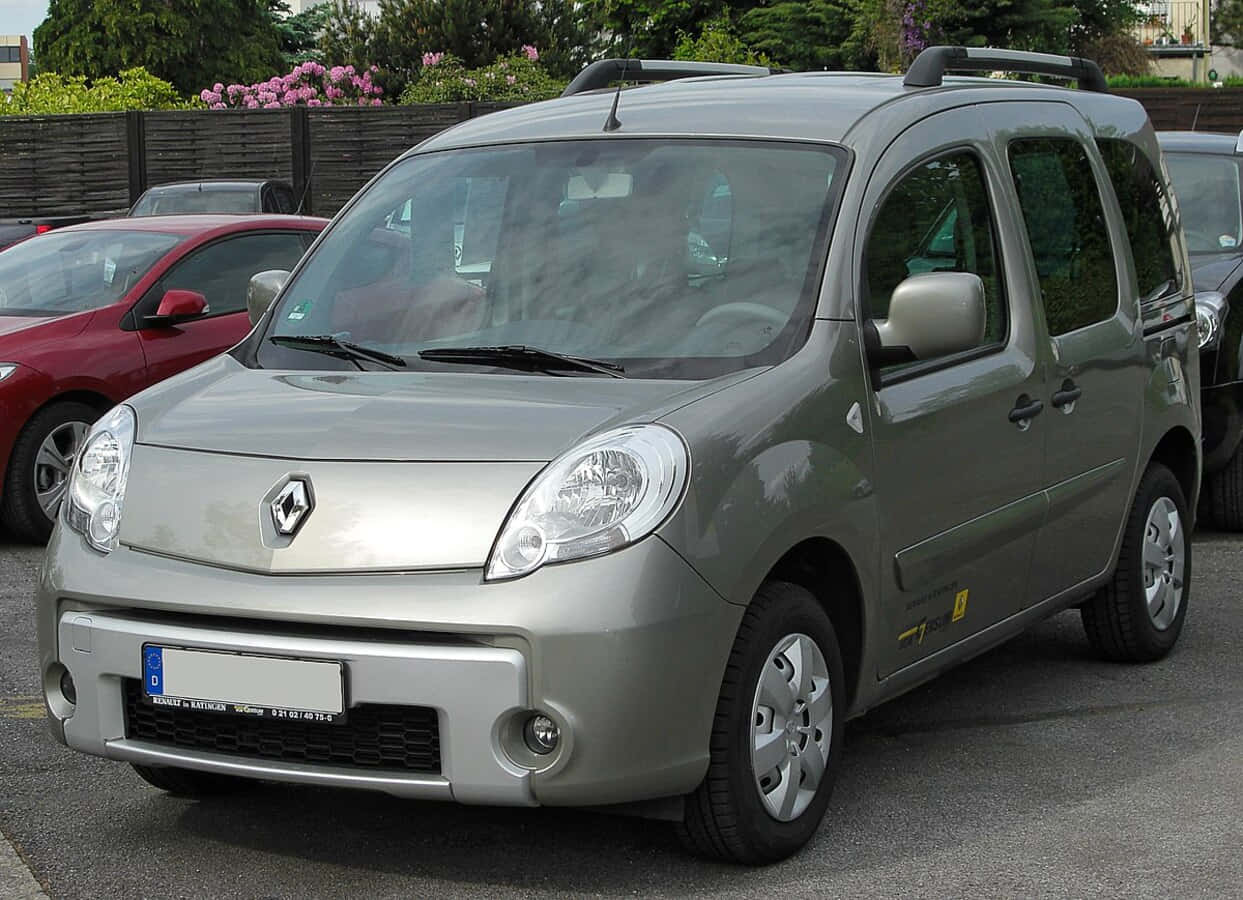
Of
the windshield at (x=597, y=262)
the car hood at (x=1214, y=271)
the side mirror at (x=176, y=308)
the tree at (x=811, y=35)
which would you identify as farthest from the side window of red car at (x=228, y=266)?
the tree at (x=811, y=35)

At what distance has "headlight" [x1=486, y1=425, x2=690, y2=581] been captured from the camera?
372 cm

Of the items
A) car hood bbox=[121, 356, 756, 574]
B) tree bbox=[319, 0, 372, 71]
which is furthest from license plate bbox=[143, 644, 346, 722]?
tree bbox=[319, 0, 372, 71]

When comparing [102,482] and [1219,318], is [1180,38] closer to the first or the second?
[1219,318]

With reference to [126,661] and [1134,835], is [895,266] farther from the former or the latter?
[126,661]

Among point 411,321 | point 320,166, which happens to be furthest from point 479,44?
point 411,321

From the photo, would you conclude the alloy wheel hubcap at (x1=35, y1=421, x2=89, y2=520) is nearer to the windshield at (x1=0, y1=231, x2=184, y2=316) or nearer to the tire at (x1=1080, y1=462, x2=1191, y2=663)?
the windshield at (x1=0, y1=231, x2=184, y2=316)

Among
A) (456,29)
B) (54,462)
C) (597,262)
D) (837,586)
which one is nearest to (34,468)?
(54,462)

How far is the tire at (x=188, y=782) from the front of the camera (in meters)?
4.62

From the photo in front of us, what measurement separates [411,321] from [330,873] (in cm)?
138

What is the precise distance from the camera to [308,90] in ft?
103

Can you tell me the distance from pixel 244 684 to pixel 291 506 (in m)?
0.37

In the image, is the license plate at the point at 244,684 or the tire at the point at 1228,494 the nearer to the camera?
the license plate at the point at 244,684

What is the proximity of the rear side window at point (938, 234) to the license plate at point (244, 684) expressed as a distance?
5.45ft

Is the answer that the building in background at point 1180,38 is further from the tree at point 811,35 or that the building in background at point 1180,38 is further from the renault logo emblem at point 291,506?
the renault logo emblem at point 291,506
